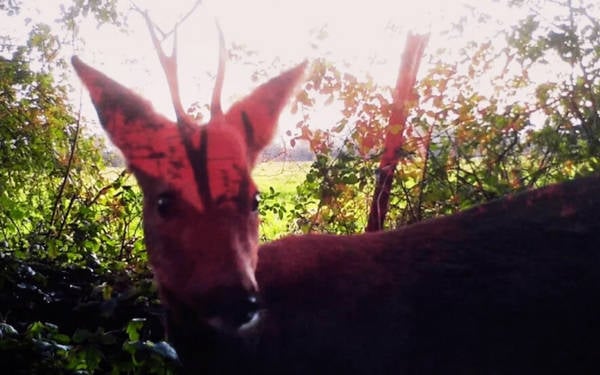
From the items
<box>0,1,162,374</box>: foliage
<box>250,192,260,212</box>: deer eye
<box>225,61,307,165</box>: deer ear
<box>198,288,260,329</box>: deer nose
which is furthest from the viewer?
<box>0,1,162,374</box>: foliage

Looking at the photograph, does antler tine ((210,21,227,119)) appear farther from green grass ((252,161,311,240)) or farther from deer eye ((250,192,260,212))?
green grass ((252,161,311,240))

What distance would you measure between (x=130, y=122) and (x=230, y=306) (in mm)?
751

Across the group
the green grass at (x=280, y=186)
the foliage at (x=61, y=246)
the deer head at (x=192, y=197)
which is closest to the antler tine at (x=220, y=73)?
the deer head at (x=192, y=197)

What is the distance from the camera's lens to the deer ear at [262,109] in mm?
2180

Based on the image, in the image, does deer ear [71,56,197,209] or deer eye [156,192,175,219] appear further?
deer ear [71,56,197,209]

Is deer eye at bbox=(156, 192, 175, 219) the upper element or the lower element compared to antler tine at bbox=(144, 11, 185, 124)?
lower

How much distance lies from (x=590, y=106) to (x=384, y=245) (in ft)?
6.81

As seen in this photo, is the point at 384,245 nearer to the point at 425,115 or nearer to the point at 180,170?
the point at 180,170

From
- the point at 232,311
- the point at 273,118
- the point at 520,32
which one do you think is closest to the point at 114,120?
the point at 273,118

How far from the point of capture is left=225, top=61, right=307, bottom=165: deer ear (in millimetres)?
2180

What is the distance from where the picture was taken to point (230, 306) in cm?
171

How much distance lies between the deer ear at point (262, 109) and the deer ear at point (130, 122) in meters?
0.29

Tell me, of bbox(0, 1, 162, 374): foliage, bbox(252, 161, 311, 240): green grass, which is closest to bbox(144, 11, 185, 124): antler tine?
bbox(0, 1, 162, 374): foliage

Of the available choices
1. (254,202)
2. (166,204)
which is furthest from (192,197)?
(254,202)
